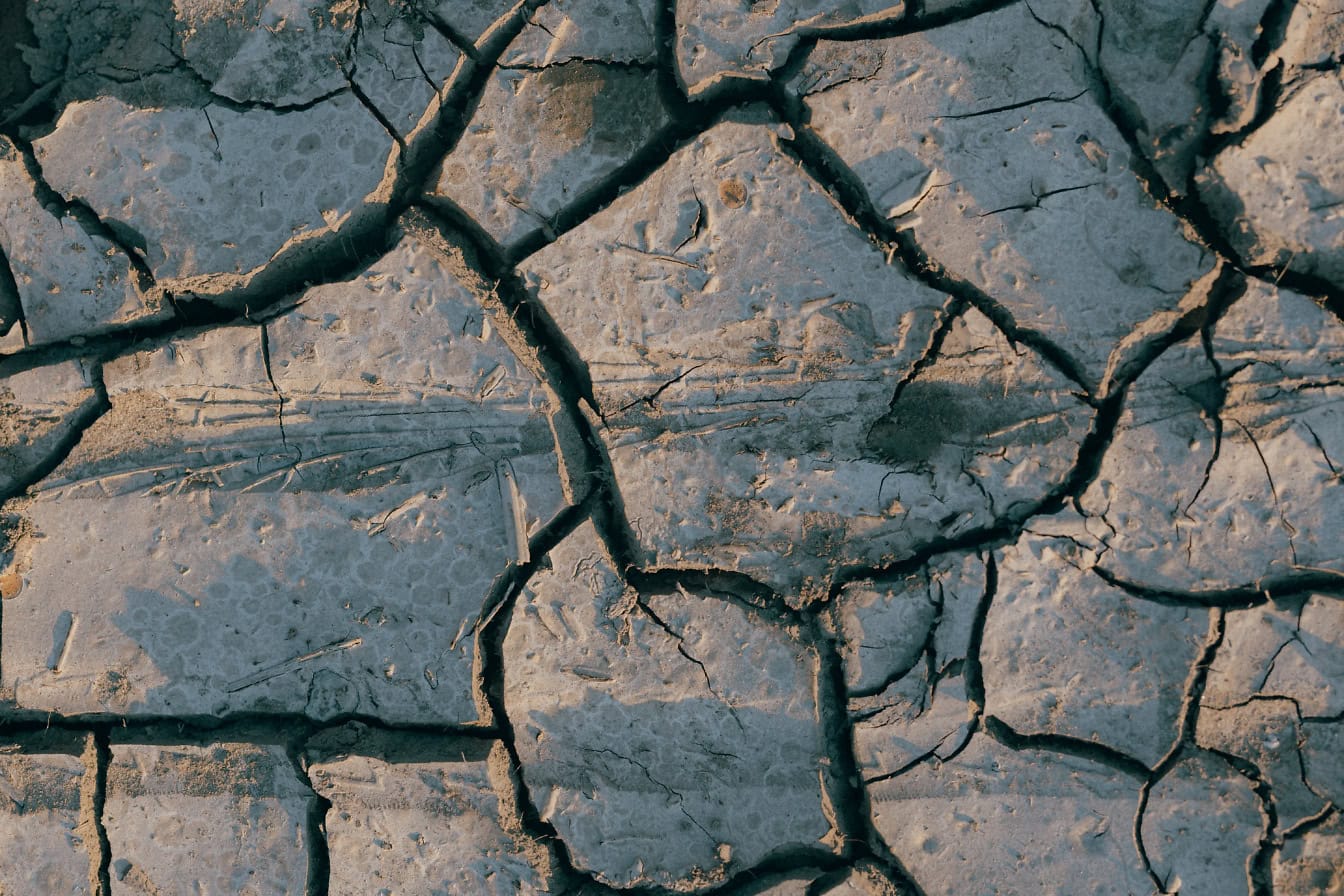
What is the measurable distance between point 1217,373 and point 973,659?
3.32 ft

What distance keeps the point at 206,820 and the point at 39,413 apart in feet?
4.23

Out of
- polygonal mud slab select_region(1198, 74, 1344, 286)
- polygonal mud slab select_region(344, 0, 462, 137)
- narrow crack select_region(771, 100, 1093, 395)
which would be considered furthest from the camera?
polygonal mud slab select_region(344, 0, 462, 137)

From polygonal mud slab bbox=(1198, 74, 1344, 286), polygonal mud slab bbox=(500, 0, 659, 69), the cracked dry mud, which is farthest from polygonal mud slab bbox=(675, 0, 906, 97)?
polygonal mud slab bbox=(1198, 74, 1344, 286)

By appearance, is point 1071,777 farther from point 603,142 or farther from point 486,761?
point 603,142

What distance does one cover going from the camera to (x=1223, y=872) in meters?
2.48

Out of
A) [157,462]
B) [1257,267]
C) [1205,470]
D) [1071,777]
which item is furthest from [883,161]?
[157,462]

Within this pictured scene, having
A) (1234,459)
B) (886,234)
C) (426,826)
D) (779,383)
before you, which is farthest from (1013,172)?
(426,826)

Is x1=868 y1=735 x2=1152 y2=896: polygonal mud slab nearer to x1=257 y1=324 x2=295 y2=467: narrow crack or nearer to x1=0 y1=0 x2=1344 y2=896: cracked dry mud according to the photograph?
x1=0 y1=0 x2=1344 y2=896: cracked dry mud

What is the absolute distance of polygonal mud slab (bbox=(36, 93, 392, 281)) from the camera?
266cm

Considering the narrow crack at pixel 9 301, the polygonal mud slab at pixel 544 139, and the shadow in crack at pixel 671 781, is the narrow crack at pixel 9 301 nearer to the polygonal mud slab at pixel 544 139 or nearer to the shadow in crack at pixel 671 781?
the polygonal mud slab at pixel 544 139

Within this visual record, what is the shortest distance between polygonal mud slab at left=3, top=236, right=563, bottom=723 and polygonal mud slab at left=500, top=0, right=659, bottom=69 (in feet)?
2.15

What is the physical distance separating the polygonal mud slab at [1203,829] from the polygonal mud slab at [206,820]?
2.38m

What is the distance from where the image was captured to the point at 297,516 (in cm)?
266

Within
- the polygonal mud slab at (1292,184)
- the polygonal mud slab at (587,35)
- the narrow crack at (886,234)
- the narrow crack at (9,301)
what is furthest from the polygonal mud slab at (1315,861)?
the narrow crack at (9,301)
